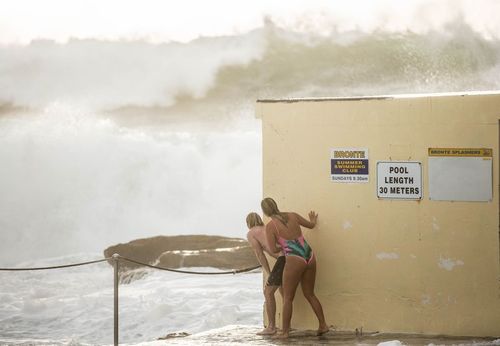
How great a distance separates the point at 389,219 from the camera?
8.82 metres

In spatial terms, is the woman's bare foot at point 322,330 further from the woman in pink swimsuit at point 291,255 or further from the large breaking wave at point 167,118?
the large breaking wave at point 167,118

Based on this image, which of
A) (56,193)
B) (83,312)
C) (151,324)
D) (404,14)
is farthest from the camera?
(56,193)

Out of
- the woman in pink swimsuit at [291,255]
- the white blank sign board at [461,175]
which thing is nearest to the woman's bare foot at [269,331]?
the woman in pink swimsuit at [291,255]

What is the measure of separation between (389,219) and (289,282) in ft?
4.26

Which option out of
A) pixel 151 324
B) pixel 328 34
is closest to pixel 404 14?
pixel 328 34

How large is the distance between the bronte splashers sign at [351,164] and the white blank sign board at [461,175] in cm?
72

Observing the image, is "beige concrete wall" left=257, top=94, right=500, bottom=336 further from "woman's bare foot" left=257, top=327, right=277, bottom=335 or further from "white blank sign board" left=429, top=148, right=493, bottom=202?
"woman's bare foot" left=257, top=327, right=277, bottom=335

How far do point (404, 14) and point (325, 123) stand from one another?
31.3 meters

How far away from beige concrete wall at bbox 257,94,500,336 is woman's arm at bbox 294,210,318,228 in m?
0.07

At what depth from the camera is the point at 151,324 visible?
16.0 metres

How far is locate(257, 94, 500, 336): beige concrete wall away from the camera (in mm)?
8508

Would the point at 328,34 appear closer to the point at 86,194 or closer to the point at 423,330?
the point at 86,194

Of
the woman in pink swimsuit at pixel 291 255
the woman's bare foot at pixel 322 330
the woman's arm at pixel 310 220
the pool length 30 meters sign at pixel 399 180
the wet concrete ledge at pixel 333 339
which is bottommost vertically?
the wet concrete ledge at pixel 333 339

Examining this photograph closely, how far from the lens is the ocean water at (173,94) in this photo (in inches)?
1548
